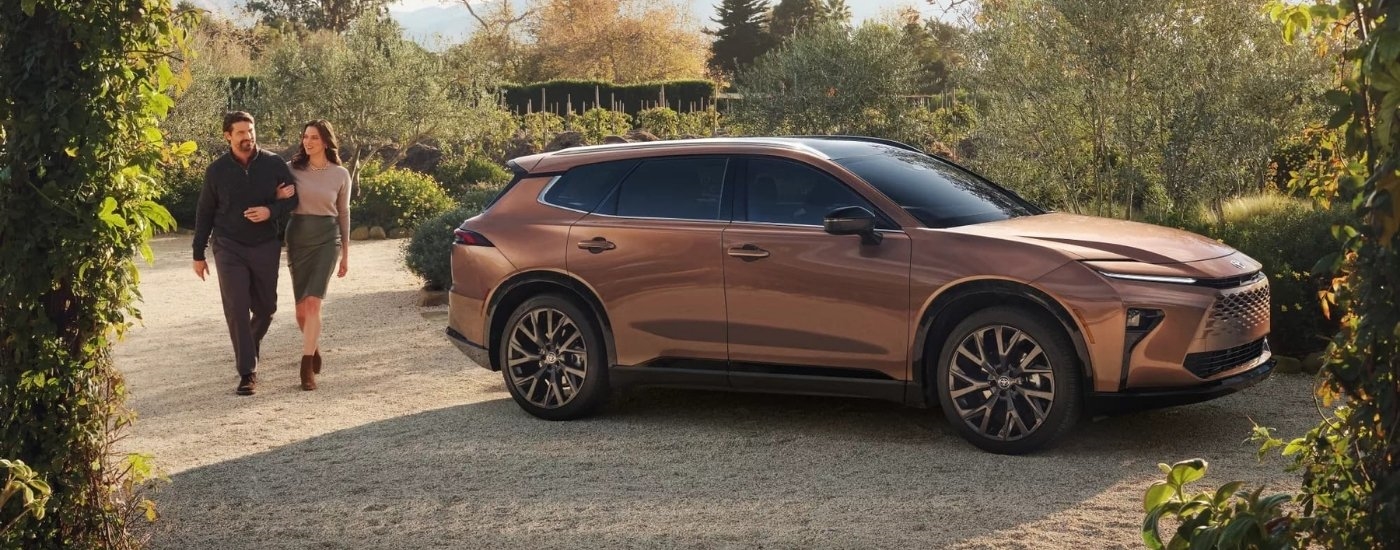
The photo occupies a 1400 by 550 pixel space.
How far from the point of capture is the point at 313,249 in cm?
1035

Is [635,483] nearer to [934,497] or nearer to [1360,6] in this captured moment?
[934,497]

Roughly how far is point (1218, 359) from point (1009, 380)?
98 cm

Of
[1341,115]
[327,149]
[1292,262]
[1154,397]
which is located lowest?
[1154,397]

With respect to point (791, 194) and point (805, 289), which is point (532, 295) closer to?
point (791, 194)

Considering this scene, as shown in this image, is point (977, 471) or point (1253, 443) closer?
point (977, 471)

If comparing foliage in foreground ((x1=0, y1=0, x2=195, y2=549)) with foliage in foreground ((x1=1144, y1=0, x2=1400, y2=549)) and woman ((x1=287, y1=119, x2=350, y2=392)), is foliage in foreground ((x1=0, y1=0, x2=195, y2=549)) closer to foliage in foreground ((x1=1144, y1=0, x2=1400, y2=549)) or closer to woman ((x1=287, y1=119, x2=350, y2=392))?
foliage in foreground ((x1=1144, y1=0, x2=1400, y2=549))

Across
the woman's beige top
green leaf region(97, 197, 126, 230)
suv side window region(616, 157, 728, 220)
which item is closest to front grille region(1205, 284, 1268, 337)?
suv side window region(616, 157, 728, 220)

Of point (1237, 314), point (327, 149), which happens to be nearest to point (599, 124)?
point (327, 149)

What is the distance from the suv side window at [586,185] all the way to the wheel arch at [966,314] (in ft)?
7.00

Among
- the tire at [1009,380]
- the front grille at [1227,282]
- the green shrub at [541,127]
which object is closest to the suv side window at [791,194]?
the tire at [1009,380]

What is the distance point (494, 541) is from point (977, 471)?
237cm

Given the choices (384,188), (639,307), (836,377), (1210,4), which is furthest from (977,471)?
(384,188)

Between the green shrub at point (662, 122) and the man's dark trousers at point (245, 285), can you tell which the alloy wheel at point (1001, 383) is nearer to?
the man's dark trousers at point (245, 285)

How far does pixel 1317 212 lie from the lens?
37.1 feet
